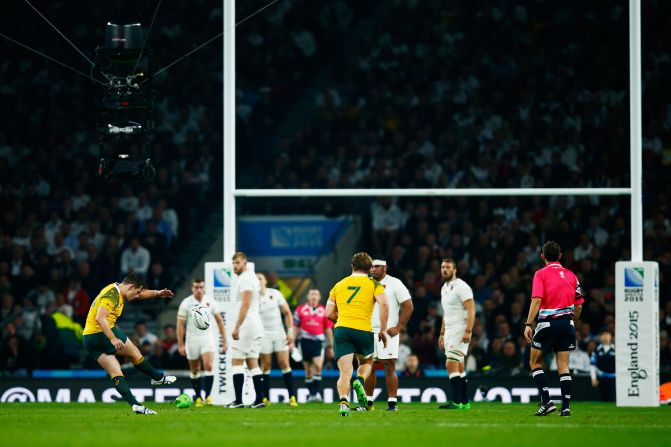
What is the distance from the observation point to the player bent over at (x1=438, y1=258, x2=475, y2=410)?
18.5m

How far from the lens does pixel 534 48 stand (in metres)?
30.2

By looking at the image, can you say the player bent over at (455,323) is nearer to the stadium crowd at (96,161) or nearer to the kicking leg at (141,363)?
the kicking leg at (141,363)

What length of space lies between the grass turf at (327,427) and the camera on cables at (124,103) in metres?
3.27

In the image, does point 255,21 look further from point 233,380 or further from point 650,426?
point 650,426

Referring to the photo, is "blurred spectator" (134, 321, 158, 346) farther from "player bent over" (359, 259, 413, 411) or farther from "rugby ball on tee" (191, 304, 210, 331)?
"player bent over" (359, 259, 413, 411)

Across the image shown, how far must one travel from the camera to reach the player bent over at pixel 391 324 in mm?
17938

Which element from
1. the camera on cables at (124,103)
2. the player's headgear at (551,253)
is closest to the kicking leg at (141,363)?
the camera on cables at (124,103)

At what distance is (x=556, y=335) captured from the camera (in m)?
16.0

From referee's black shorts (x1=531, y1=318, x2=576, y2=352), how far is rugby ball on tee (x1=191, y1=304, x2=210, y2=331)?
4864mm

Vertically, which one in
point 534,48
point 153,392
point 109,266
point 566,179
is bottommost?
point 153,392

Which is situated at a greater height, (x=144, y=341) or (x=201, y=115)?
(x=201, y=115)

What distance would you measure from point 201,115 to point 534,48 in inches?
297

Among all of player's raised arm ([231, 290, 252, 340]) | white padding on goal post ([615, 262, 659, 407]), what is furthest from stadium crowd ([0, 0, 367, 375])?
white padding on goal post ([615, 262, 659, 407])

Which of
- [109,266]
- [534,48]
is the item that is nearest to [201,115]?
[109,266]
